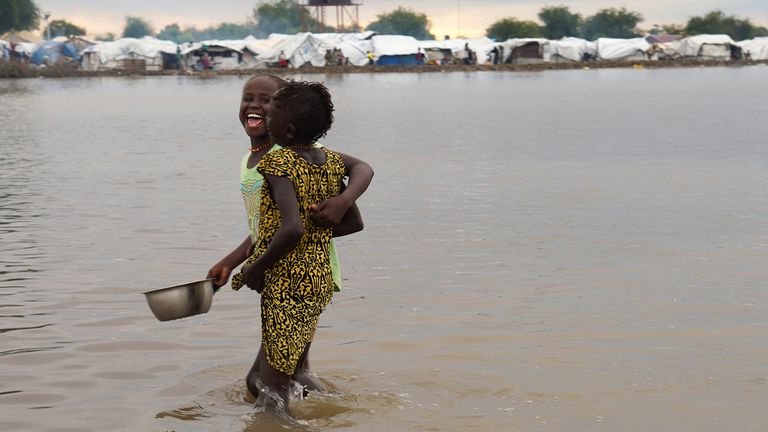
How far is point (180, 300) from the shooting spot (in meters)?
3.75

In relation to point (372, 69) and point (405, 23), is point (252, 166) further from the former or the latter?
point (405, 23)

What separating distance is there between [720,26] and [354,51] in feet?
164

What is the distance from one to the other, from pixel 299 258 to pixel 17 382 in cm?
184

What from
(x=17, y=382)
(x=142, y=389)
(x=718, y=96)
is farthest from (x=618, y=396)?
(x=718, y=96)

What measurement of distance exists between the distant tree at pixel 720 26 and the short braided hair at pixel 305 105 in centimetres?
10738

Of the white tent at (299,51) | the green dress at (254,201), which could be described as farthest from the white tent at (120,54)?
the green dress at (254,201)

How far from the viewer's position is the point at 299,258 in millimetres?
3801

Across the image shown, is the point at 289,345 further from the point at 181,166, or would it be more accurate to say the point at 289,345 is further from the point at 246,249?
the point at 181,166

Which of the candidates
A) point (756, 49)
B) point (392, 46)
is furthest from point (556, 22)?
point (392, 46)

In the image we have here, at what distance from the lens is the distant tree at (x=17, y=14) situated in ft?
279

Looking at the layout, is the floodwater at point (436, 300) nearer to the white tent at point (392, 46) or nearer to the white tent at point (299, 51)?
the white tent at point (299, 51)

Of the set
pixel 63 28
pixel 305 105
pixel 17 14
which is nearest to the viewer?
pixel 305 105

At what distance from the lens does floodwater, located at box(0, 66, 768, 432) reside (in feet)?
15.0

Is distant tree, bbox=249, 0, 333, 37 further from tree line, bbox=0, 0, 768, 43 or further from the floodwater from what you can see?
the floodwater
